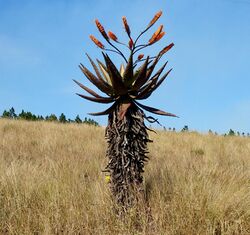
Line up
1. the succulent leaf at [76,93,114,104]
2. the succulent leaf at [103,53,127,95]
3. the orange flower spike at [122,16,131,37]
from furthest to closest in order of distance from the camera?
the succulent leaf at [76,93,114,104] < the orange flower spike at [122,16,131,37] < the succulent leaf at [103,53,127,95]

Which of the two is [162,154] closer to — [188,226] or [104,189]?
[104,189]

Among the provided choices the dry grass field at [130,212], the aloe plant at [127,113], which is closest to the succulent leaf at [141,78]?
the aloe plant at [127,113]

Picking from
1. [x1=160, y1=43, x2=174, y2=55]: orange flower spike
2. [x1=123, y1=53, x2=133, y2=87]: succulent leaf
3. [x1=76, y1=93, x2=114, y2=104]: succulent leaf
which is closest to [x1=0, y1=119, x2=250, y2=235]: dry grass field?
[x1=76, y1=93, x2=114, y2=104]: succulent leaf

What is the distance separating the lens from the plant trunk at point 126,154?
4000 millimetres

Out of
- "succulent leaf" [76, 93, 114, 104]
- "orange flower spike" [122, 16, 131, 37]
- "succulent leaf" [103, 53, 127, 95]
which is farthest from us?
"succulent leaf" [76, 93, 114, 104]

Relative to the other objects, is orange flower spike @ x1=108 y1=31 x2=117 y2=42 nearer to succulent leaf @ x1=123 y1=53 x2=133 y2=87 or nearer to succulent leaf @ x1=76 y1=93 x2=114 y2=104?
succulent leaf @ x1=123 y1=53 x2=133 y2=87

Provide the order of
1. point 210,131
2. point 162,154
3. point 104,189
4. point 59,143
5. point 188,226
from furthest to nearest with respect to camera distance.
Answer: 1. point 210,131
2. point 59,143
3. point 162,154
4. point 104,189
5. point 188,226

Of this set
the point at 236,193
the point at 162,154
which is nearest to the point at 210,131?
the point at 162,154

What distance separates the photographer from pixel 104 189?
464cm

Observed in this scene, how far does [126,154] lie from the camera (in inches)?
157

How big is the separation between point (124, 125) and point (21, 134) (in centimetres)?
A: 755

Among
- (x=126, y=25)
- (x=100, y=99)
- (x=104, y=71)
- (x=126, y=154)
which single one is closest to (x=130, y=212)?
(x=126, y=154)

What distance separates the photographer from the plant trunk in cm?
400

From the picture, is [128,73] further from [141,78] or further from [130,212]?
[130,212]
